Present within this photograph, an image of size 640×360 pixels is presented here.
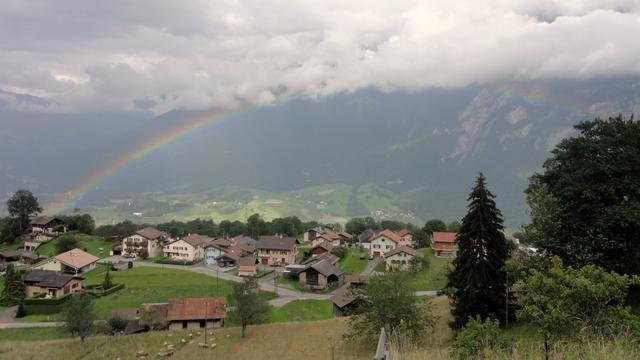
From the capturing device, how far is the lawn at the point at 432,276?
2045 inches

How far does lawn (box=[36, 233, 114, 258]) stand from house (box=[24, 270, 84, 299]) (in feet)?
79.4

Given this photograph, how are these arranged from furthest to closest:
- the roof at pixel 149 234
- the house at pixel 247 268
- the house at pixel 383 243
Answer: the roof at pixel 149 234 < the house at pixel 383 243 < the house at pixel 247 268

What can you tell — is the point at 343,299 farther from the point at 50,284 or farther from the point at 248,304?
the point at 50,284

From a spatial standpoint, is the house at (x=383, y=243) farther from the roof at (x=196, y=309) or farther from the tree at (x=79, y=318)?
the tree at (x=79, y=318)

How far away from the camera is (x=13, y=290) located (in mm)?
52656

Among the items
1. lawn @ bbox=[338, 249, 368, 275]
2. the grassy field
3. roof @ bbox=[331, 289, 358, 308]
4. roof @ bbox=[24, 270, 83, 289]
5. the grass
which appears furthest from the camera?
lawn @ bbox=[338, 249, 368, 275]

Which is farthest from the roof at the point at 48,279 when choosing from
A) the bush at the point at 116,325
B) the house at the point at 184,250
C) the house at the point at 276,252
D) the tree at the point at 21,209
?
the tree at the point at 21,209

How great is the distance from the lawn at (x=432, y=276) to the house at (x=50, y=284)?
138ft

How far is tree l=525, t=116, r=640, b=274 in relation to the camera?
1919cm

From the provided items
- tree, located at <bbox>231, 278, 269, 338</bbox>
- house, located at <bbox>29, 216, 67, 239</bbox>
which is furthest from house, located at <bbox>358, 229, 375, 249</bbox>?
house, located at <bbox>29, 216, 67, 239</bbox>

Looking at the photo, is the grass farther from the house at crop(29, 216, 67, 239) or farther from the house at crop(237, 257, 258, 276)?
the house at crop(29, 216, 67, 239)

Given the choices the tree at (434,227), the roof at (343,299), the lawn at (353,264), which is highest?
the tree at (434,227)

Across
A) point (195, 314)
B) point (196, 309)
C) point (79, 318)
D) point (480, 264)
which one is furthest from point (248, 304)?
point (480, 264)

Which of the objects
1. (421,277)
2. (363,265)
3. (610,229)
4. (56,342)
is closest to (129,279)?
(56,342)
